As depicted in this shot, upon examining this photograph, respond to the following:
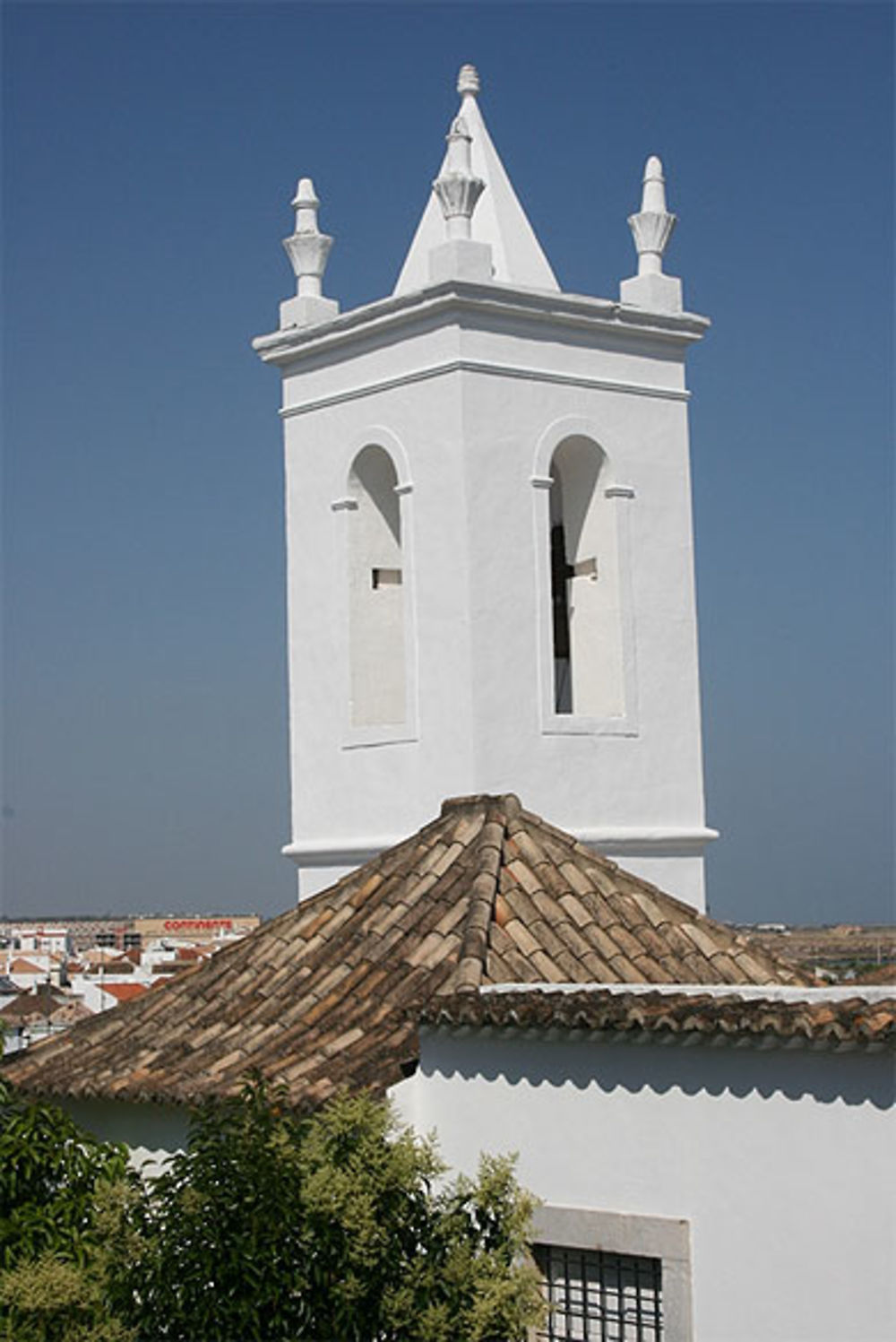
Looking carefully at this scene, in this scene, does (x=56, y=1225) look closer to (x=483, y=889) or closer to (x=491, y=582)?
(x=483, y=889)

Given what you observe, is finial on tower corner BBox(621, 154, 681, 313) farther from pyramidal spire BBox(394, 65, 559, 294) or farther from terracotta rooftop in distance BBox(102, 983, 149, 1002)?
terracotta rooftop in distance BBox(102, 983, 149, 1002)

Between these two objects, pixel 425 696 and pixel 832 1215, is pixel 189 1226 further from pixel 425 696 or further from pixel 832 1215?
pixel 425 696

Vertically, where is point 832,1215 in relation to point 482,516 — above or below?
below

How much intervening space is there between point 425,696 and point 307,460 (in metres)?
2.14

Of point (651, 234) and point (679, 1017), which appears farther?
point (651, 234)

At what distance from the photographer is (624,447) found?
48.8ft

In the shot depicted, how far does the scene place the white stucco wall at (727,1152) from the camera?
862 centimetres

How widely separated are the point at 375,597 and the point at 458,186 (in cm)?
270

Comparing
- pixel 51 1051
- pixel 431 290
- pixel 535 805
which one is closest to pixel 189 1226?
pixel 51 1051

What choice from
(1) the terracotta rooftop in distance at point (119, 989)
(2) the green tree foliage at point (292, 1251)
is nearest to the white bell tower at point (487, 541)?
(2) the green tree foliage at point (292, 1251)

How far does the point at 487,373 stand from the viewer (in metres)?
14.1

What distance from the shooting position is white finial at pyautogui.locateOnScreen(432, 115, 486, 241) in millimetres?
14000

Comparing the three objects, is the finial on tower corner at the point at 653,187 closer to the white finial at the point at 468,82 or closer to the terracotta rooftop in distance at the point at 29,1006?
the white finial at the point at 468,82

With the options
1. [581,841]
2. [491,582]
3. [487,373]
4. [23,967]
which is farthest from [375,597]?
[23,967]
